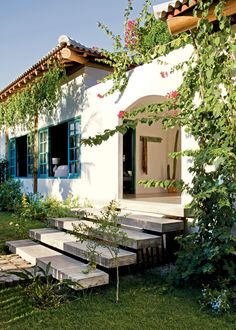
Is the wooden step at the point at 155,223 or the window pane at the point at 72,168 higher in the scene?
the window pane at the point at 72,168

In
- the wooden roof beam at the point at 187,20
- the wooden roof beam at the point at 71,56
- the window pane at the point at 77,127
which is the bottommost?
the window pane at the point at 77,127

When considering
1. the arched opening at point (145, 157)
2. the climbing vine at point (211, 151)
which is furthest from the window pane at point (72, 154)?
the climbing vine at point (211, 151)

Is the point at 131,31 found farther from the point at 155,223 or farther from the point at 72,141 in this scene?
the point at 155,223

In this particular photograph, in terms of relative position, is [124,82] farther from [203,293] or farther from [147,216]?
[203,293]

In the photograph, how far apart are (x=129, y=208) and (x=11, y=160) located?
30.4 feet

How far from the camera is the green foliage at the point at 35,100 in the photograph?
31.3 feet

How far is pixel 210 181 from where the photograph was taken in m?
4.46

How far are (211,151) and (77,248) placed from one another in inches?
95.1

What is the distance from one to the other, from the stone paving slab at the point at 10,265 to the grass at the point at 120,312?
0.88 feet

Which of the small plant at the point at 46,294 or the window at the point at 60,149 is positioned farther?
the window at the point at 60,149

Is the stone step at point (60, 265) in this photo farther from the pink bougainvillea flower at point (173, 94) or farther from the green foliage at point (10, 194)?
the green foliage at point (10, 194)

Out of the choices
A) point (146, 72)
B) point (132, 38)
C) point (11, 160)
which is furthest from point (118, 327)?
point (11, 160)

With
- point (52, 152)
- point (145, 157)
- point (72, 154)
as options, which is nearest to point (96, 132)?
point (72, 154)

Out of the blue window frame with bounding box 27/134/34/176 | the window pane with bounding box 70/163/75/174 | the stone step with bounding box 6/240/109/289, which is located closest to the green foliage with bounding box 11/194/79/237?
the window pane with bounding box 70/163/75/174
